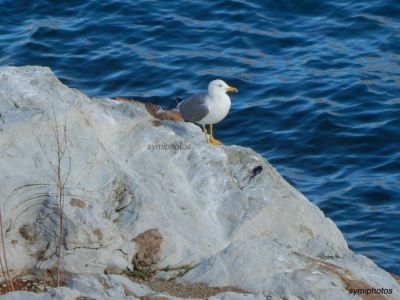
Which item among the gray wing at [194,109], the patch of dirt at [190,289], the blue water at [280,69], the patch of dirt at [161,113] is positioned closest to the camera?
the patch of dirt at [190,289]

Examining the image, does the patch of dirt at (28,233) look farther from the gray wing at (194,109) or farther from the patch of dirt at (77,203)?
the gray wing at (194,109)

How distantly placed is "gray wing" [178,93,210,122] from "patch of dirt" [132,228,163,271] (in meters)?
2.31

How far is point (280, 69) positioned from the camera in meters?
15.1

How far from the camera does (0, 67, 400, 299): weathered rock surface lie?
6.93m

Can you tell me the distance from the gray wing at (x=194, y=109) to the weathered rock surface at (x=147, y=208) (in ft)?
2.32

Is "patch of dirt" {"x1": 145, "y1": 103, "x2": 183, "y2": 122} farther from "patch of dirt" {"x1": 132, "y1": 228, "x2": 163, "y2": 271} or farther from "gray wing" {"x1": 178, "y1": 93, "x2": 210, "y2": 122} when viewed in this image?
"patch of dirt" {"x1": 132, "y1": 228, "x2": 163, "y2": 271}

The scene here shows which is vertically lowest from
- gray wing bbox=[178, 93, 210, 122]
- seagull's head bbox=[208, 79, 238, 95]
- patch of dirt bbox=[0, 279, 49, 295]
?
patch of dirt bbox=[0, 279, 49, 295]

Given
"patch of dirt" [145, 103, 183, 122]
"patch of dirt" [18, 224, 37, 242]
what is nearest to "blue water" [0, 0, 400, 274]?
"patch of dirt" [145, 103, 183, 122]

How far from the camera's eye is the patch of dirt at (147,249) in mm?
7109

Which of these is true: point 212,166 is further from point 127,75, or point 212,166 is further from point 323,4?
point 323,4

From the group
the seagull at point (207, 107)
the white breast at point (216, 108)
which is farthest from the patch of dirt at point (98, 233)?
the white breast at point (216, 108)

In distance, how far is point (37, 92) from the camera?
7.91 meters

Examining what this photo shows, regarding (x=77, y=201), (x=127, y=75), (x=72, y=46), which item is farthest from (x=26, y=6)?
(x=77, y=201)

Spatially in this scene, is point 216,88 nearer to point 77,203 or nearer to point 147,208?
point 147,208
